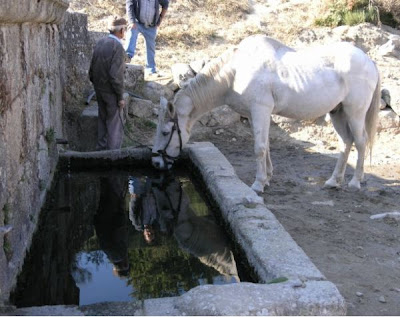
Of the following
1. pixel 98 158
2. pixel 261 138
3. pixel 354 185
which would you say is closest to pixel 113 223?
pixel 98 158

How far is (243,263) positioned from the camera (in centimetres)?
414

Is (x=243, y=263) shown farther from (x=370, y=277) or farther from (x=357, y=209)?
(x=357, y=209)

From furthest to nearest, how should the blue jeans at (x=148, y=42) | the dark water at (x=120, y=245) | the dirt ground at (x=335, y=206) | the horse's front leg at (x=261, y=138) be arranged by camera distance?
the blue jeans at (x=148, y=42) → the horse's front leg at (x=261, y=138) → the dirt ground at (x=335, y=206) → the dark water at (x=120, y=245)

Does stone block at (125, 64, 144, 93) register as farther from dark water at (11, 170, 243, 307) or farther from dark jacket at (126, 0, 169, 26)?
dark water at (11, 170, 243, 307)

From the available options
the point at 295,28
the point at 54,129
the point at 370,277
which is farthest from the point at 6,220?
the point at 295,28

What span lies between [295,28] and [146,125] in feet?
17.9

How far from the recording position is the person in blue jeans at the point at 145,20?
1001 cm

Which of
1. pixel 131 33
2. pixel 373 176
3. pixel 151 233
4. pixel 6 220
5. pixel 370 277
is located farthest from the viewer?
pixel 131 33

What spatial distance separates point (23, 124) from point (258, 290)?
2.44 metres

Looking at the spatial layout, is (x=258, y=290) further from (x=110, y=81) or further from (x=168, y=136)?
(x=110, y=81)

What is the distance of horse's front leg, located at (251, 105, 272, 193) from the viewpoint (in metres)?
6.36

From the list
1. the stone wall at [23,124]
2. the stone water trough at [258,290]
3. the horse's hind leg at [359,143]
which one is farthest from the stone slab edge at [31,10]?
the horse's hind leg at [359,143]

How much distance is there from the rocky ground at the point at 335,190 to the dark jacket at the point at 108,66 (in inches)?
75.0

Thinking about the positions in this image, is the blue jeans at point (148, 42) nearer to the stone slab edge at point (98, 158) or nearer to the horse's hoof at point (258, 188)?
the stone slab edge at point (98, 158)
